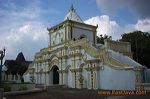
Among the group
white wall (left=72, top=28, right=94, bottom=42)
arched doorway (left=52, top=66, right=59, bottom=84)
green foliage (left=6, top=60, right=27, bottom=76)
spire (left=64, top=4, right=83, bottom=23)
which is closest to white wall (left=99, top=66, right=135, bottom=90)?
white wall (left=72, top=28, right=94, bottom=42)

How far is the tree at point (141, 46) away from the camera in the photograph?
4569 cm

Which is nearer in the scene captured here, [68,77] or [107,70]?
[107,70]

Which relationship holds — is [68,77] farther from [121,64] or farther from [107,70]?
[121,64]

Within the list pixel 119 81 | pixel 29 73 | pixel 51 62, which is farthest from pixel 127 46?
pixel 29 73

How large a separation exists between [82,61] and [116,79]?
24.0 ft

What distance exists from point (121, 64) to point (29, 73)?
26.7 meters

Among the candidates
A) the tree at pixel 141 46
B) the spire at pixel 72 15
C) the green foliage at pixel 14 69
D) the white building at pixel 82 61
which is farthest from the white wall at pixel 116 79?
the green foliage at pixel 14 69

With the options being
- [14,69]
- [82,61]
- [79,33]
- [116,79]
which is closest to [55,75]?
[79,33]

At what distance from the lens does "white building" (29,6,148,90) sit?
2877 centimetres

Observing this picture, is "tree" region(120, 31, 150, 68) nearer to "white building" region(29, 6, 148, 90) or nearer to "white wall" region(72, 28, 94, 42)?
"white building" region(29, 6, 148, 90)

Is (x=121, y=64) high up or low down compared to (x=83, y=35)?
down

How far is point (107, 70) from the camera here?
3031 centimetres

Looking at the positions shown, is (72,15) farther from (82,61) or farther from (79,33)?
(82,61)

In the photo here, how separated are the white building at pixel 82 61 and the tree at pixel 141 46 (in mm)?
8405
